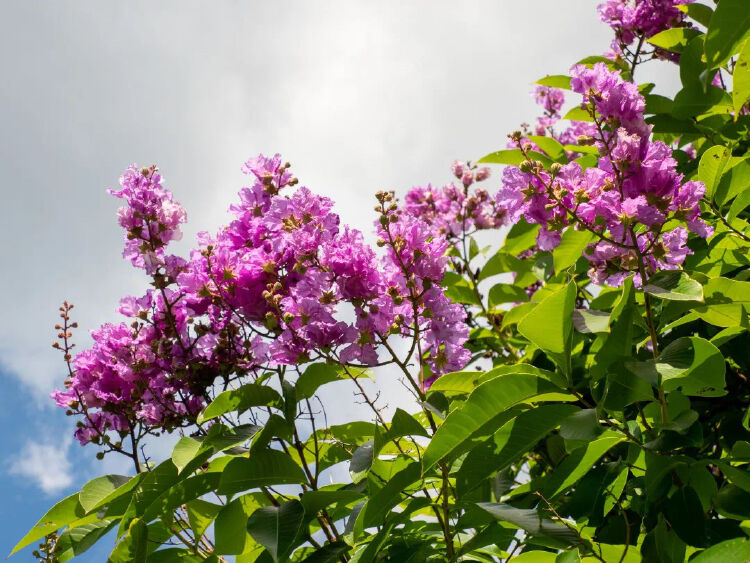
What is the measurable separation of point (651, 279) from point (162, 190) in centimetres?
138

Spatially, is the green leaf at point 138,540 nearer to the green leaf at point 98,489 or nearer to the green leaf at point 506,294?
the green leaf at point 98,489

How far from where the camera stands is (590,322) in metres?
1.24

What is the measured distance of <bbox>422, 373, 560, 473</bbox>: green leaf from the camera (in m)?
1.12

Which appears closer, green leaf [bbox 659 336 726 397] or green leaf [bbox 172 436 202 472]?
green leaf [bbox 659 336 726 397]

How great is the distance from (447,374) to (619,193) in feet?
1.93

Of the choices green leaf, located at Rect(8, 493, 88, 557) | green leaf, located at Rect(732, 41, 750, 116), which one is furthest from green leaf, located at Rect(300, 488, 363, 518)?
green leaf, located at Rect(732, 41, 750, 116)

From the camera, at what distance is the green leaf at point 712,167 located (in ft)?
5.45

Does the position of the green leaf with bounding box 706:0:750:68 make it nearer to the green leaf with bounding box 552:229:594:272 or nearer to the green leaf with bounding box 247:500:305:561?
the green leaf with bounding box 552:229:594:272

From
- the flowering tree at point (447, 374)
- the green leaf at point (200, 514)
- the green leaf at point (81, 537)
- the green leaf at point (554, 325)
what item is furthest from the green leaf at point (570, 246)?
the green leaf at point (81, 537)

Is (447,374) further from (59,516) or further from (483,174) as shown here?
(483,174)

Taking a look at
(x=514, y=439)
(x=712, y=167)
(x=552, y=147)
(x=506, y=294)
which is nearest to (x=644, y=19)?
(x=552, y=147)

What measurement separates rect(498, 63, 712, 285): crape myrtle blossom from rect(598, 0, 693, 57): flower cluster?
1.76 meters

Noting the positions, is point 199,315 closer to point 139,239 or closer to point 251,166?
point 139,239

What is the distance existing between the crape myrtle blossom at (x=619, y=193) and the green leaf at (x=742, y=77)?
398 mm
